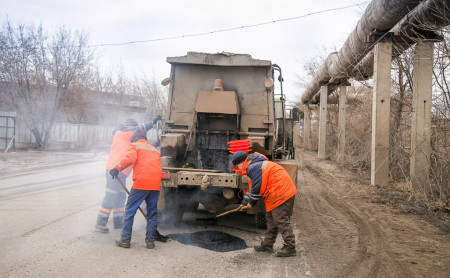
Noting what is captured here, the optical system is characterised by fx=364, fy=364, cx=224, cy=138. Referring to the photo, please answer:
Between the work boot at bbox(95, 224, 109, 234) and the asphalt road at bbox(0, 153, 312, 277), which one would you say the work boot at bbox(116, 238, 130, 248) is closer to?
the asphalt road at bbox(0, 153, 312, 277)

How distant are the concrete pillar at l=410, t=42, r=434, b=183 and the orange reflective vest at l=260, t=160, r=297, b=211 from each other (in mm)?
4995

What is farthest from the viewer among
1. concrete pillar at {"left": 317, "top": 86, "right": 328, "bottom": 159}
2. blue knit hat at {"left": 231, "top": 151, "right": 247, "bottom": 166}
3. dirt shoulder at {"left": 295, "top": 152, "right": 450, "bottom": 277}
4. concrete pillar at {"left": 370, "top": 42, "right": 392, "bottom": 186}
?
concrete pillar at {"left": 317, "top": 86, "right": 328, "bottom": 159}

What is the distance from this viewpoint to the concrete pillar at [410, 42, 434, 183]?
8.38 metres

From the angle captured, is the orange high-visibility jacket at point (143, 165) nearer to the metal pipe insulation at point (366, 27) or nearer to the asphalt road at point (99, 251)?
the asphalt road at point (99, 251)

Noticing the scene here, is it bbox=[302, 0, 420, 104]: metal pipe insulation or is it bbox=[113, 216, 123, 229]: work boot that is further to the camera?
bbox=[302, 0, 420, 104]: metal pipe insulation

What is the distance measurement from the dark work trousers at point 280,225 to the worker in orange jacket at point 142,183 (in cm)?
150

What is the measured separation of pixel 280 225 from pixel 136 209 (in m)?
1.88

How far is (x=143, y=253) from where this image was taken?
4.42 m

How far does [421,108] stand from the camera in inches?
338

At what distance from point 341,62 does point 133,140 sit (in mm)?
9036

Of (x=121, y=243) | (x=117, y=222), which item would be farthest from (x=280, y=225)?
(x=117, y=222)

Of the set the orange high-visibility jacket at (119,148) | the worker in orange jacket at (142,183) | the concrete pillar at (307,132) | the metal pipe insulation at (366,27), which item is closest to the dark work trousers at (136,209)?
the worker in orange jacket at (142,183)

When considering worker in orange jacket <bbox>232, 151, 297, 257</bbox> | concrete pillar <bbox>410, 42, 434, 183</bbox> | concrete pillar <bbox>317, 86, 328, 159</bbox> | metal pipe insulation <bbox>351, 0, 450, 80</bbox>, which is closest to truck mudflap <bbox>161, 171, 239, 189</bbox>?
worker in orange jacket <bbox>232, 151, 297, 257</bbox>

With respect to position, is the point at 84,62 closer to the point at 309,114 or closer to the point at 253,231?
the point at 309,114
